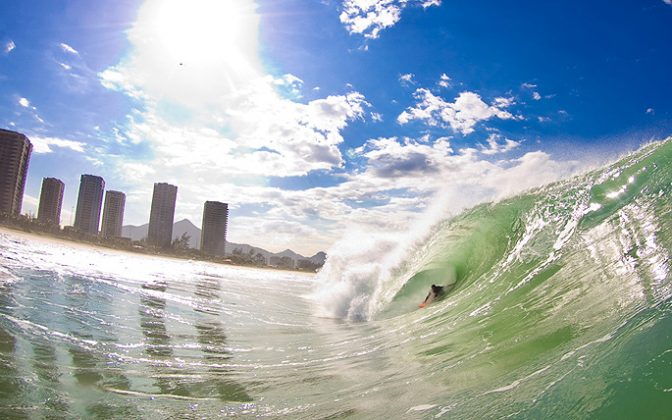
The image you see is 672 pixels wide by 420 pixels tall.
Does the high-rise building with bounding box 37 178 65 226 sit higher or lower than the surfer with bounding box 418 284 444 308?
higher

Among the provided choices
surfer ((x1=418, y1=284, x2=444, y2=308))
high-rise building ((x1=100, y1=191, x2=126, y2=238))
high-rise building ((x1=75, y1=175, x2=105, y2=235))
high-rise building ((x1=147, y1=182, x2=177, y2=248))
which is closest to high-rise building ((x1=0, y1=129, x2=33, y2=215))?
high-rise building ((x1=75, y1=175, x2=105, y2=235))

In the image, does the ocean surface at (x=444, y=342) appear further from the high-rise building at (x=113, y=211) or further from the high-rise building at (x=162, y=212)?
→ the high-rise building at (x=113, y=211)

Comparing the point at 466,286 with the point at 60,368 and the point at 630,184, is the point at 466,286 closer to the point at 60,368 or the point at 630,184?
the point at 630,184

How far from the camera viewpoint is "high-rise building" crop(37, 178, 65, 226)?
96981 mm

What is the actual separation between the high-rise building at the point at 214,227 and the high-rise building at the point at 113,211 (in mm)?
23983

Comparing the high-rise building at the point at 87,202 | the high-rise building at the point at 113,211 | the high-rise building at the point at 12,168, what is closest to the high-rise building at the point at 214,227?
the high-rise building at the point at 113,211

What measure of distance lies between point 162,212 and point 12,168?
52696mm

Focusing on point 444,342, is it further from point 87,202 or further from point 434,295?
point 87,202

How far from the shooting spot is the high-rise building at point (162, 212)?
120375 mm

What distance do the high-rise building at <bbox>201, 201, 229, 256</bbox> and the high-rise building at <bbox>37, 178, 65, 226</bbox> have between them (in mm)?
37963

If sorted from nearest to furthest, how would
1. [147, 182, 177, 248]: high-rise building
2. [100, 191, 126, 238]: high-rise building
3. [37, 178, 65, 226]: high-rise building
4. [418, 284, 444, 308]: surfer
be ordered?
[418, 284, 444, 308]: surfer < [37, 178, 65, 226]: high-rise building < [100, 191, 126, 238]: high-rise building < [147, 182, 177, 248]: high-rise building

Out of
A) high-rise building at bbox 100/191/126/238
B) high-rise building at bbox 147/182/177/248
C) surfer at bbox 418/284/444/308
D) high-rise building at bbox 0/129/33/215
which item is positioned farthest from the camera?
high-rise building at bbox 147/182/177/248

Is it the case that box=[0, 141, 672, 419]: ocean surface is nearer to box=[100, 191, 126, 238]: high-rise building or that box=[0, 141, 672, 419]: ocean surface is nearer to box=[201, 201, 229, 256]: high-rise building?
box=[201, 201, 229, 256]: high-rise building

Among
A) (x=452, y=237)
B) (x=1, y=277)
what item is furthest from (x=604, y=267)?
(x=1, y=277)
